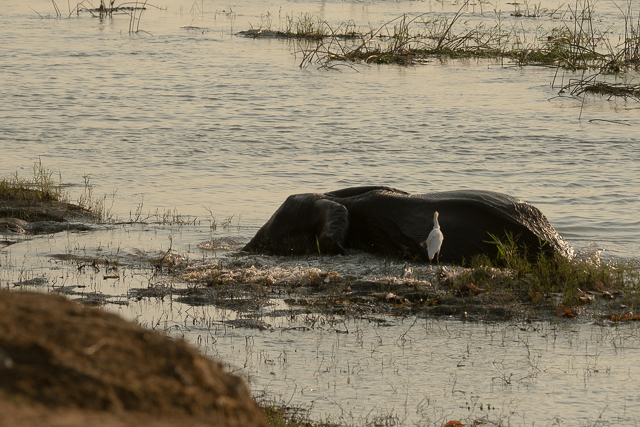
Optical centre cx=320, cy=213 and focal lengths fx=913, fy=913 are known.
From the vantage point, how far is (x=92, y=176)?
40.1ft

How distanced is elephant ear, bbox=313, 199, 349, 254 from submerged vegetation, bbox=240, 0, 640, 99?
1167 cm

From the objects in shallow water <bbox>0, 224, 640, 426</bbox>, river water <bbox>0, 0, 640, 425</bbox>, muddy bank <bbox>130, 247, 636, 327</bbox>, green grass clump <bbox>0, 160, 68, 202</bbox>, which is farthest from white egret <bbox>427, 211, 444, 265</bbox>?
green grass clump <bbox>0, 160, 68, 202</bbox>

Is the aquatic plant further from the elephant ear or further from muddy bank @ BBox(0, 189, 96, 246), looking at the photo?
the elephant ear

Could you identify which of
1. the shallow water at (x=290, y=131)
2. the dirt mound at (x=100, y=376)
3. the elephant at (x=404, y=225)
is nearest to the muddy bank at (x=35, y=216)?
the shallow water at (x=290, y=131)

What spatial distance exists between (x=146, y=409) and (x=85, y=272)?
18.8 feet

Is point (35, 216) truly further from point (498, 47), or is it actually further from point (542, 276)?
point (498, 47)

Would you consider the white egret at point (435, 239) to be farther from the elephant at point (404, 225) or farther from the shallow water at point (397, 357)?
the shallow water at point (397, 357)

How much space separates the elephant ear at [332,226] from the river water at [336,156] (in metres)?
1.37

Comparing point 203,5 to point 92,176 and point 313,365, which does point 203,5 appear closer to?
point 92,176

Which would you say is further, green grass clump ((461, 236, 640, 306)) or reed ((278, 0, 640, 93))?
reed ((278, 0, 640, 93))

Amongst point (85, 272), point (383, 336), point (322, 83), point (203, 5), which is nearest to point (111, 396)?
point (383, 336)

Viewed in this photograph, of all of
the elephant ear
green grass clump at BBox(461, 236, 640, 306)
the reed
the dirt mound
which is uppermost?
the reed

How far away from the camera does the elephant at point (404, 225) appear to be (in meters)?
7.88

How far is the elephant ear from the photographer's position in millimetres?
8250
